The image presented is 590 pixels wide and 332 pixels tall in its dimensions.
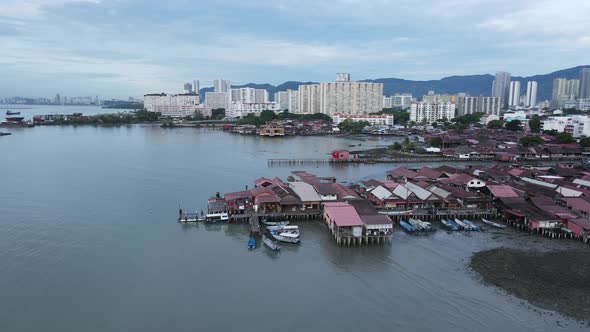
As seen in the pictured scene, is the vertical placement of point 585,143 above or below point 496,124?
below

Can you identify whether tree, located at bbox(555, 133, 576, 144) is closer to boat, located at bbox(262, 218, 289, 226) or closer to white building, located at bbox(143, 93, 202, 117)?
boat, located at bbox(262, 218, 289, 226)

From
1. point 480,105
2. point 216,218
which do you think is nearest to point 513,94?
point 480,105

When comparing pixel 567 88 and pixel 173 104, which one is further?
pixel 567 88

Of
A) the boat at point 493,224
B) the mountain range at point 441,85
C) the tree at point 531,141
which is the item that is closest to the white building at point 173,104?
the tree at point 531,141

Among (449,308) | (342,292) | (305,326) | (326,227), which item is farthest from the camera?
(326,227)

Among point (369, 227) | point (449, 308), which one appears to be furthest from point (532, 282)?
point (369, 227)

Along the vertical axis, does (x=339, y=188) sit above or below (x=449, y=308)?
above

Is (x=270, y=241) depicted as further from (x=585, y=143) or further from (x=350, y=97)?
(x=350, y=97)

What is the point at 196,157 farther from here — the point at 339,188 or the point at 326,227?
the point at 326,227

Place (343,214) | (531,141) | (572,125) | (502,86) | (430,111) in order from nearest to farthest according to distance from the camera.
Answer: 1. (343,214)
2. (531,141)
3. (572,125)
4. (430,111)
5. (502,86)
